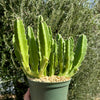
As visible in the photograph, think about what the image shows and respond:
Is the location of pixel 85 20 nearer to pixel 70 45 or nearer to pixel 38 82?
pixel 70 45

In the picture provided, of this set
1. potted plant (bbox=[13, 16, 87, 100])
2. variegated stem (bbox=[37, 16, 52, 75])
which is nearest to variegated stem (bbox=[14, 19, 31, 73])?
potted plant (bbox=[13, 16, 87, 100])

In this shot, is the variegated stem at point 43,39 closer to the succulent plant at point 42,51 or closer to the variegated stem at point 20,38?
the succulent plant at point 42,51

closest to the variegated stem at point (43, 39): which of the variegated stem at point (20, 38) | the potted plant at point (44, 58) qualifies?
the potted plant at point (44, 58)

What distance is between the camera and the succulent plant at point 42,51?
1578 millimetres

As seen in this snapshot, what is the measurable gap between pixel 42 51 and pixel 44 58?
0.11m

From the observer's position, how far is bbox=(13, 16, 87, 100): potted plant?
158 cm

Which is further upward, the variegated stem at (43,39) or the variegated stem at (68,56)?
the variegated stem at (43,39)

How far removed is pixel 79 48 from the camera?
6.11 feet

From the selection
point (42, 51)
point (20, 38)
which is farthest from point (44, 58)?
point (20, 38)

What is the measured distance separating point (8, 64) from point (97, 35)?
5.13ft

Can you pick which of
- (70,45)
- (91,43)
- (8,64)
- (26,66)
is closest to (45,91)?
(26,66)

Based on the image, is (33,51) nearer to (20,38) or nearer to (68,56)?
(20,38)

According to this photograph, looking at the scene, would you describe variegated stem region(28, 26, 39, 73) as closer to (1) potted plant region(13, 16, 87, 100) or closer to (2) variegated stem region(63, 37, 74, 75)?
(1) potted plant region(13, 16, 87, 100)

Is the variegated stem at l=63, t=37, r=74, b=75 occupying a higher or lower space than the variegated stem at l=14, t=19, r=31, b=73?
lower
